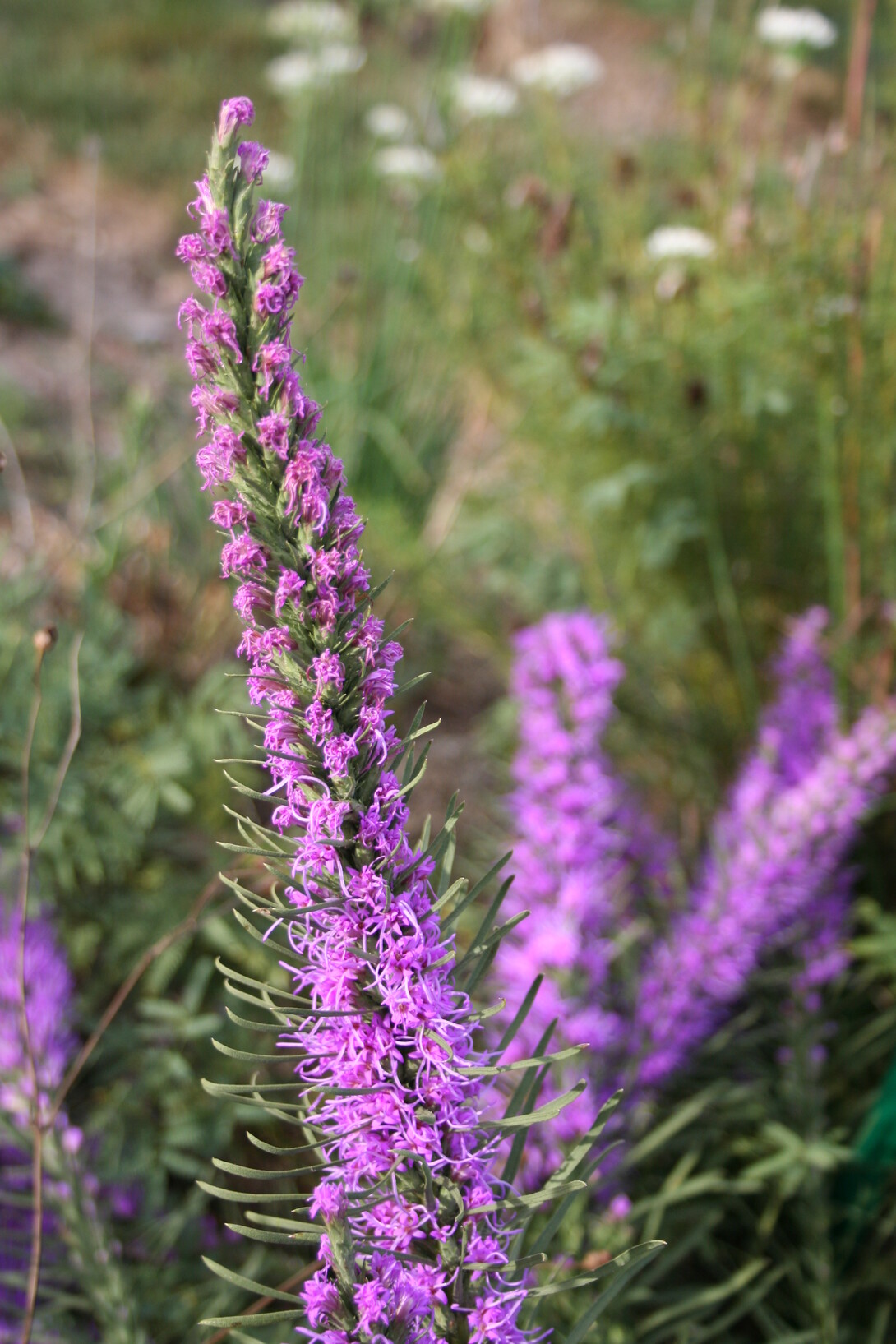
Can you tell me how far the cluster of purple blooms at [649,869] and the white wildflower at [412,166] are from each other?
142 cm

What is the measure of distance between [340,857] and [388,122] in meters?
2.56

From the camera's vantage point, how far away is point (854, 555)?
1.49 metres

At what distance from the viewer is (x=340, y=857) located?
20.4 inches

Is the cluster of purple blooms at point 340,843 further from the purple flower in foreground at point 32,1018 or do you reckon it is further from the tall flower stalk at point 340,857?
the purple flower in foreground at point 32,1018

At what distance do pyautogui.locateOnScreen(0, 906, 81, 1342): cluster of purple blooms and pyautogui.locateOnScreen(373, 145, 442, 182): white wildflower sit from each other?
1812 mm

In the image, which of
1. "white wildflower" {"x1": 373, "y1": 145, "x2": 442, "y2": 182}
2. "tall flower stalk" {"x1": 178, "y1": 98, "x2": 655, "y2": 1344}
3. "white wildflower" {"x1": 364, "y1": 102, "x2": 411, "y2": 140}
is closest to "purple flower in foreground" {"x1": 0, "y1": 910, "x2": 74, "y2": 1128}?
"tall flower stalk" {"x1": 178, "y1": 98, "x2": 655, "y2": 1344}

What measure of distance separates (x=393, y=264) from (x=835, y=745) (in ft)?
5.43

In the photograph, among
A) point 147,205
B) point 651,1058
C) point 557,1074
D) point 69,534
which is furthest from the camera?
point 147,205

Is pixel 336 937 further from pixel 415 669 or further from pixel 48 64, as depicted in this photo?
pixel 48 64

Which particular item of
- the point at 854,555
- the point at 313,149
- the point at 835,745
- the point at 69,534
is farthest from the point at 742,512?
the point at 313,149

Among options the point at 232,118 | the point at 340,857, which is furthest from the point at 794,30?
the point at 340,857

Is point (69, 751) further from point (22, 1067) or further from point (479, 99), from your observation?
point (479, 99)

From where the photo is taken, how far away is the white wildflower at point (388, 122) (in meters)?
2.62

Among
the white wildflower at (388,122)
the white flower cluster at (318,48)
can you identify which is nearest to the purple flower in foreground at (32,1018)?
the white wildflower at (388,122)
